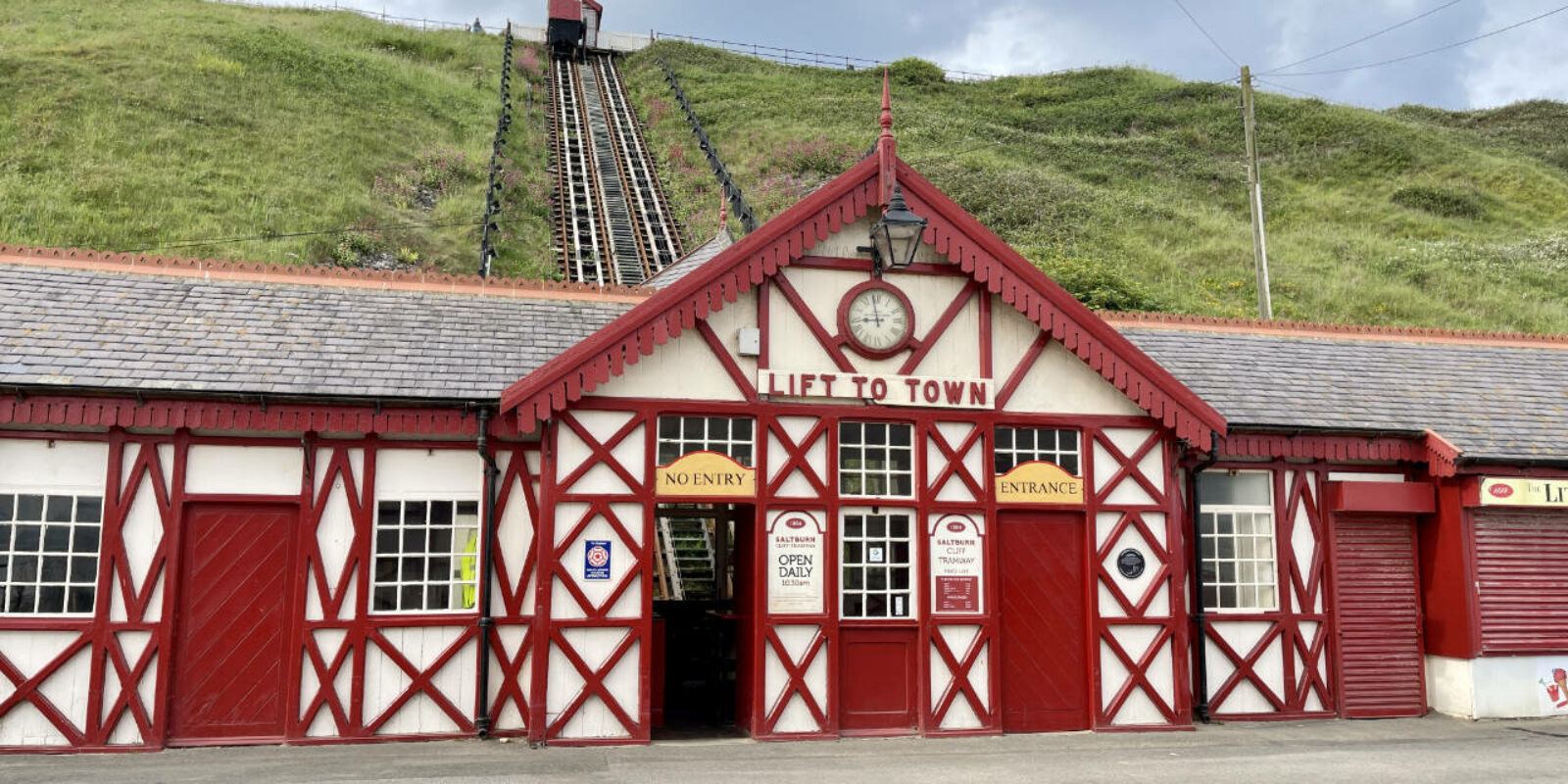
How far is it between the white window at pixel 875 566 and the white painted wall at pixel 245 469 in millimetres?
5668

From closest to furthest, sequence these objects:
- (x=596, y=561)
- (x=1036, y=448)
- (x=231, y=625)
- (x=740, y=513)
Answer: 1. (x=231, y=625)
2. (x=596, y=561)
3. (x=1036, y=448)
4. (x=740, y=513)

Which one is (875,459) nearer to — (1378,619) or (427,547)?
(427,547)

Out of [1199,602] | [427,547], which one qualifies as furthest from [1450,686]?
[427,547]

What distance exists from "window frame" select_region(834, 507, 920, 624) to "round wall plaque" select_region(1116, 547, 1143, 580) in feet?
7.63

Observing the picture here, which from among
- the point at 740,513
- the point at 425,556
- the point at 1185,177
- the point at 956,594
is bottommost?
the point at 956,594

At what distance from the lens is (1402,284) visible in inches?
1378

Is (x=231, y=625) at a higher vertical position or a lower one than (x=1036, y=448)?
lower

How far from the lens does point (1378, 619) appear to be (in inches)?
532

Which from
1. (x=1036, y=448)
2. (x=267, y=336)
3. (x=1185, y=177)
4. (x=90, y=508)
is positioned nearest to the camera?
(x=90, y=508)

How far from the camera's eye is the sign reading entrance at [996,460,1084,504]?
12.2m

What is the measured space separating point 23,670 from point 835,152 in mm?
42045

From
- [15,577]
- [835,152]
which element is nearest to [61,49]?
[835,152]

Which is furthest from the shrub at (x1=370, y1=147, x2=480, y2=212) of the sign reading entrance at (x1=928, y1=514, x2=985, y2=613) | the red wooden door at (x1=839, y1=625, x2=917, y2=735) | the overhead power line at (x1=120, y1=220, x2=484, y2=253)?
the red wooden door at (x1=839, y1=625, x2=917, y2=735)

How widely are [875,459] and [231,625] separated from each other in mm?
6722
